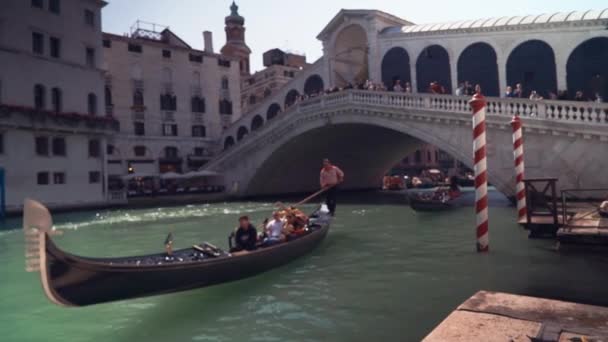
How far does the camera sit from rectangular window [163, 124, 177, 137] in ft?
87.0

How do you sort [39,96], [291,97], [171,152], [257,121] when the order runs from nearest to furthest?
[39,96], [291,97], [257,121], [171,152]

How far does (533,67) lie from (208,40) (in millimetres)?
21024

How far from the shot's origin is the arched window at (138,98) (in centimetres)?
2544

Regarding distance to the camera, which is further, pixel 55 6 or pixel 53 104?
pixel 55 6

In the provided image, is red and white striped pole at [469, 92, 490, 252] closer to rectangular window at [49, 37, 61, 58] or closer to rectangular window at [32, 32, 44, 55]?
rectangular window at [32, 32, 44, 55]

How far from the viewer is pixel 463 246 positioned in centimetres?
778

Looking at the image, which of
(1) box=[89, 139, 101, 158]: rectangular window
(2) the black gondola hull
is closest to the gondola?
(2) the black gondola hull

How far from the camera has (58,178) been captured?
58.0ft

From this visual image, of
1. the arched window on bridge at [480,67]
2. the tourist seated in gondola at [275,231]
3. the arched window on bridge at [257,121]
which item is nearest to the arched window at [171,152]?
the arched window on bridge at [257,121]

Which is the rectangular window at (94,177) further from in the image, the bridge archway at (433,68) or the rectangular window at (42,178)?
the bridge archway at (433,68)

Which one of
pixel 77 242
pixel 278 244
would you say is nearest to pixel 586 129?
pixel 278 244

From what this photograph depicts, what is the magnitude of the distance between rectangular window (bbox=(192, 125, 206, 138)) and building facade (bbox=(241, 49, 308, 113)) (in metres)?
6.63

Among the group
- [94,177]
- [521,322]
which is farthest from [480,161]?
[94,177]

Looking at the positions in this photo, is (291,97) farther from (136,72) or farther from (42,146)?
(42,146)
